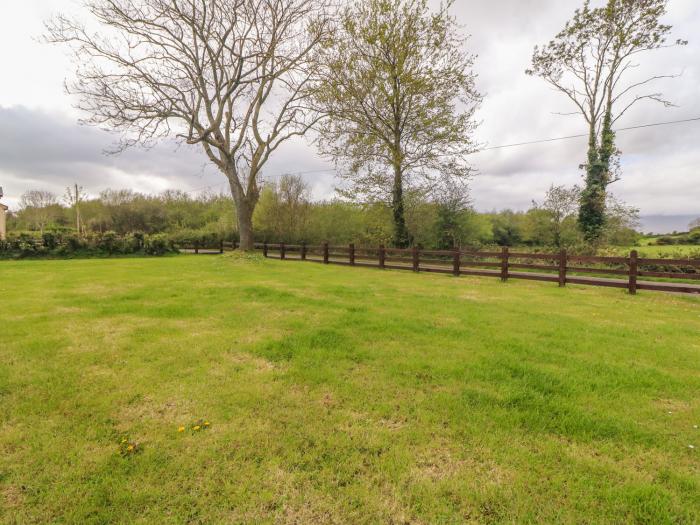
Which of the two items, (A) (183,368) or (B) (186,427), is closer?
(B) (186,427)

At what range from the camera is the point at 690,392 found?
353cm

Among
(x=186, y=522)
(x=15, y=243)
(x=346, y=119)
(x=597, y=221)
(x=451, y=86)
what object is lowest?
(x=186, y=522)

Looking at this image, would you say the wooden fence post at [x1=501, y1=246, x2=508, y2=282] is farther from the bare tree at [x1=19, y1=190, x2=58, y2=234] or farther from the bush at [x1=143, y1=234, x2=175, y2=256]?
the bare tree at [x1=19, y1=190, x2=58, y2=234]

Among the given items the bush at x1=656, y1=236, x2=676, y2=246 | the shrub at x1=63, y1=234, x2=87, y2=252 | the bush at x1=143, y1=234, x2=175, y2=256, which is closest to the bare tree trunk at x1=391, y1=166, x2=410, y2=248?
the bush at x1=143, y1=234, x2=175, y2=256

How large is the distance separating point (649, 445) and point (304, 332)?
160 inches

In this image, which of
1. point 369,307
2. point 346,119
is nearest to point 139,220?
point 346,119

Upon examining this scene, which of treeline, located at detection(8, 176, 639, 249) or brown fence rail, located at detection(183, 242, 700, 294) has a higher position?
treeline, located at detection(8, 176, 639, 249)

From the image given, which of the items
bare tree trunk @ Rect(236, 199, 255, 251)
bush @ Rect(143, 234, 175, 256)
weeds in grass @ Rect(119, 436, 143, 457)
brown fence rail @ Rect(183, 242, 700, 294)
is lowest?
weeds in grass @ Rect(119, 436, 143, 457)

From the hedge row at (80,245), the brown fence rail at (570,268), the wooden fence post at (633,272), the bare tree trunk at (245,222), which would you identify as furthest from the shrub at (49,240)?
the wooden fence post at (633,272)

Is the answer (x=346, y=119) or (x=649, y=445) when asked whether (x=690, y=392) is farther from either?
(x=346, y=119)

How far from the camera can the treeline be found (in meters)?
20.5

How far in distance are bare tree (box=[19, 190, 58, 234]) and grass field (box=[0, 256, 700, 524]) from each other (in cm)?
5408

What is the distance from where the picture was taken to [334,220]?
1067 inches

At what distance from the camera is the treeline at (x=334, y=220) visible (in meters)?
20.5
